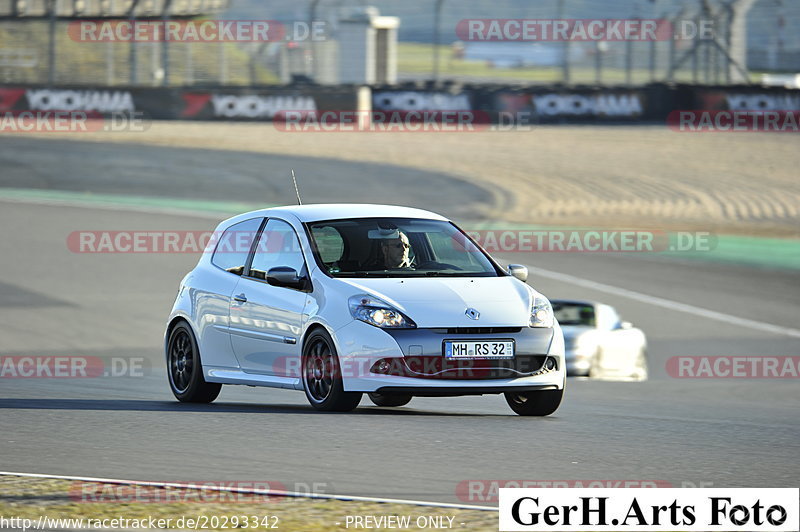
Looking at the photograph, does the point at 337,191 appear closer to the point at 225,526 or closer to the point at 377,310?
the point at 377,310

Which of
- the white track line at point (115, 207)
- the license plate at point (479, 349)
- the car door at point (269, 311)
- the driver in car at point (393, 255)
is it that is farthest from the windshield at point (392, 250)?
the white track line at point (115, 207)

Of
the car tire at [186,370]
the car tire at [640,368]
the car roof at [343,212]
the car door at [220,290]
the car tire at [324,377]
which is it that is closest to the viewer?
the car tire at [324,377]

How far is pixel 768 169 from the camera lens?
124 feet

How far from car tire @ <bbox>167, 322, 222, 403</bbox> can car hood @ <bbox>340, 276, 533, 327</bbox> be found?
1984mm

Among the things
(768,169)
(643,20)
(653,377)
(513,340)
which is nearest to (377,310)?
(513,340)

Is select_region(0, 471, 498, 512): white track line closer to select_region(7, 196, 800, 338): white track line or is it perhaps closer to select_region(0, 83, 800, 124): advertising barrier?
select_region(7, 196, 800, 338): white track line

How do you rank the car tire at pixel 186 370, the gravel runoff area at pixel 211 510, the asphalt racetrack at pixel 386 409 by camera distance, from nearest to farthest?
the gravel runoff area at pixel 211 510
the asphalt racetrack at pixel 386 409
the car tire at pixel 186 370

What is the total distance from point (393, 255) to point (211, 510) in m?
4.23

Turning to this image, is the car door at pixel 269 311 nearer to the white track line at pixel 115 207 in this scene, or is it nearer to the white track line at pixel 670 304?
the white track line at pixel 670 304

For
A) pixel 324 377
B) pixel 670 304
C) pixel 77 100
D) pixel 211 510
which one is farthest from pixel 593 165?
pixel 211 510

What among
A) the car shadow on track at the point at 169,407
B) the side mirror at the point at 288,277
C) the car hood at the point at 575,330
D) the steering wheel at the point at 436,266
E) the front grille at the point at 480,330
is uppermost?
the steering wheel at the point at 436,266

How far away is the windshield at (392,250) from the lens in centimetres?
1044

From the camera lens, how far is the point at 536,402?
34.2ft

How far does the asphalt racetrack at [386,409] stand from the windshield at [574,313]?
3.34 feet
